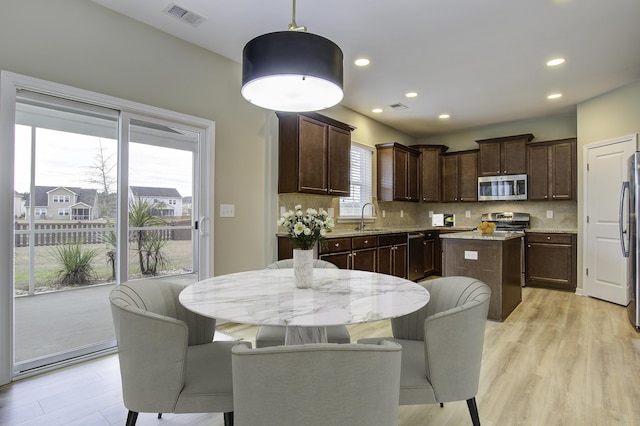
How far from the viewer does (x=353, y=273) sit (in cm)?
217

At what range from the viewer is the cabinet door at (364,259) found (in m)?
4.29

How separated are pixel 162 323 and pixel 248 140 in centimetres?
278

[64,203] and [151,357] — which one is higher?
[64,203]

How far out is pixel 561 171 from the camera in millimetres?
5441

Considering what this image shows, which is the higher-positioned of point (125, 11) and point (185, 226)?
point (125, 11)

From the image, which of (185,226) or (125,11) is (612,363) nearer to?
(185,226)

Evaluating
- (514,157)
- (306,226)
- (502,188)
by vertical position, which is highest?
(514,157)

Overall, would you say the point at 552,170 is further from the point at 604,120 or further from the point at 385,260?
the point at 385,260

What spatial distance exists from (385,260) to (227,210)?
243 cm

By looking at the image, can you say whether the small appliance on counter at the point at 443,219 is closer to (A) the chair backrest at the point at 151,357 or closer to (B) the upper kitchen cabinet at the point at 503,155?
(B) the upper kitchen cabinet at the point at 503,155

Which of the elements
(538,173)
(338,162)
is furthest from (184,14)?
(538,173)

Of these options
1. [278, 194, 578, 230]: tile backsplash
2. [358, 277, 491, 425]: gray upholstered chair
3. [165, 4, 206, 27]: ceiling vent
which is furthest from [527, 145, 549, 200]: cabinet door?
[165, 4, 206, 27]: ceiling vent

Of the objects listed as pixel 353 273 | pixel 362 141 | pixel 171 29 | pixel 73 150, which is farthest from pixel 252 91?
pixel 362 141

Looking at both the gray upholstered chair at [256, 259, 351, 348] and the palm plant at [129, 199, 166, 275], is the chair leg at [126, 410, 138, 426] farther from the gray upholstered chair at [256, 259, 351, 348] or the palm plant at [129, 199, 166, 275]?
the palm plant at [129, 199, 166, 275]
